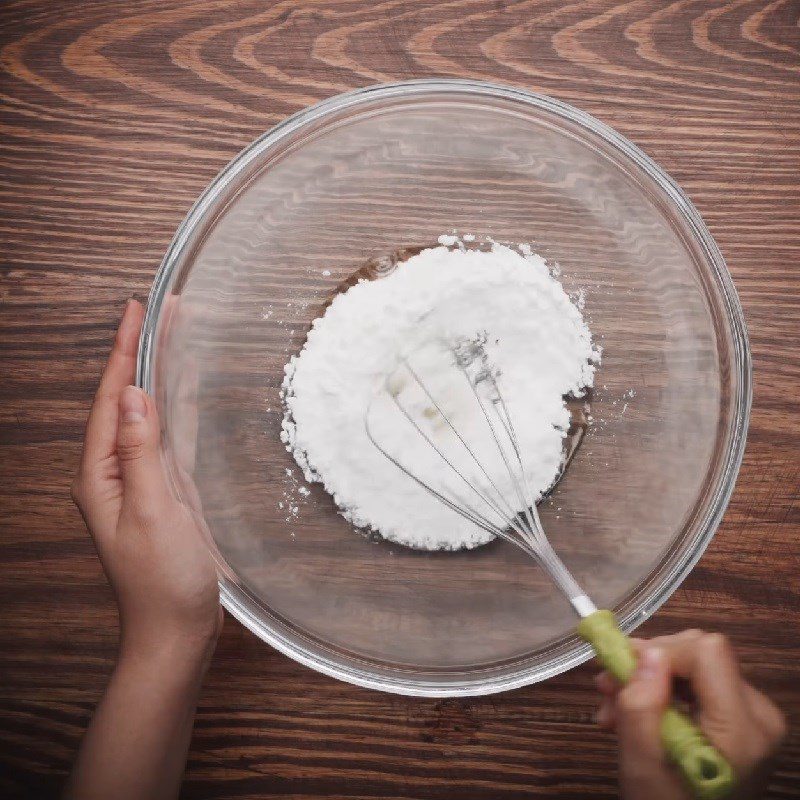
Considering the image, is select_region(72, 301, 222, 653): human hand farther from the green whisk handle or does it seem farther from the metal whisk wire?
the green whisk handle

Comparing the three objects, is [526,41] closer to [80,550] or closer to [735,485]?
[735,485]

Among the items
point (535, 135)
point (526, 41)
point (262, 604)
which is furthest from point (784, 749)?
point (526, 41)

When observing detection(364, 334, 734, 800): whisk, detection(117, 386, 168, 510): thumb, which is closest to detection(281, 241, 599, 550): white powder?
detection(364, 334, 734, 800): whisk

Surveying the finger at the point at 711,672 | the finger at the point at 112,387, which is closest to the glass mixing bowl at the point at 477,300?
the finger at the point at 112,387

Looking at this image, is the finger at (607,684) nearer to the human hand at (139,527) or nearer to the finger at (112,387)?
the human hand at (139,527)

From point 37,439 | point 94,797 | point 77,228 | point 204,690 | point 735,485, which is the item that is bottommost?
point 94,797
